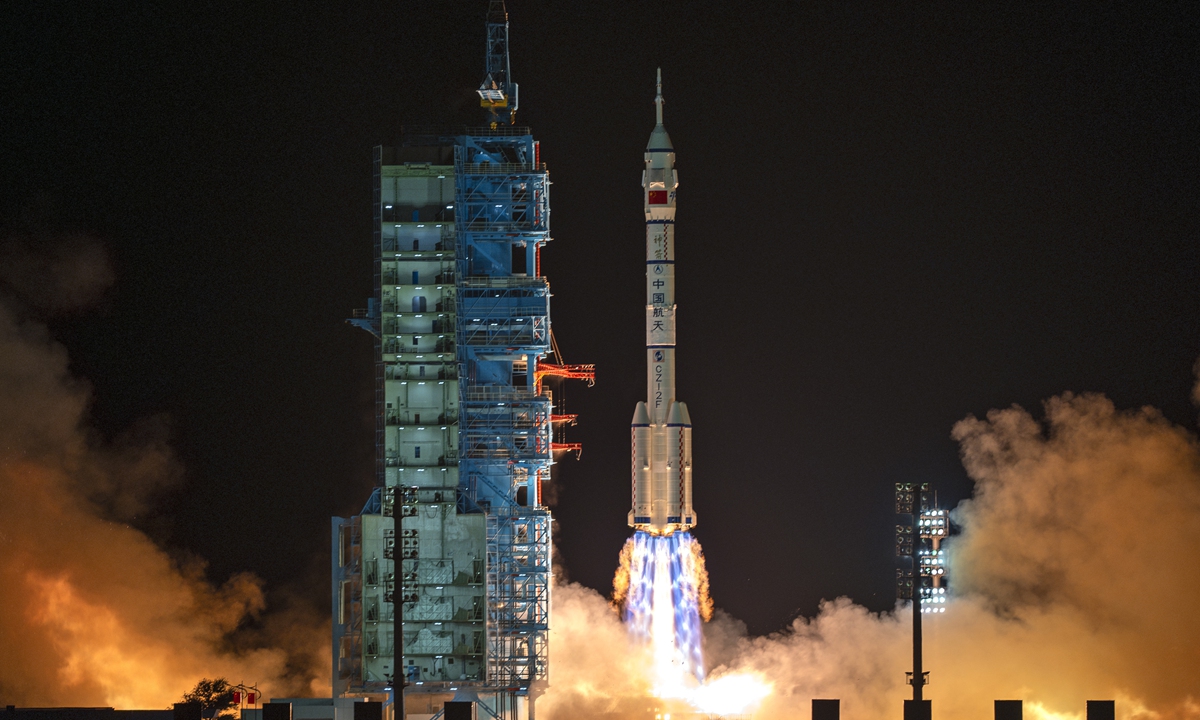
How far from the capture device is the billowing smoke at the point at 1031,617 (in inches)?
1699

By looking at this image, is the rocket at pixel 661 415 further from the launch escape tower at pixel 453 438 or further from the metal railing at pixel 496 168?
the metal railing at pixel 496 168

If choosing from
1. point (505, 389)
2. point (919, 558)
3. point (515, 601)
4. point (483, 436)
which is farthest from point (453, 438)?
point (919, 558)

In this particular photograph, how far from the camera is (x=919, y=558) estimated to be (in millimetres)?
29578

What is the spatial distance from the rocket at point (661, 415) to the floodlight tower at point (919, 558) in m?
5.76

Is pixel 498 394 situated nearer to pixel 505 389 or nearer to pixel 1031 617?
pixel 505 389

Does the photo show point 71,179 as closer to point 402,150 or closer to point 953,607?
point 402,150

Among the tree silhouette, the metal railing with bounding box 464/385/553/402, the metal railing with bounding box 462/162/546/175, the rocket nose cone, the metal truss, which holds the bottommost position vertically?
the tree silhouette

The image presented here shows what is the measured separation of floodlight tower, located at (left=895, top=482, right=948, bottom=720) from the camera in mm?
28784

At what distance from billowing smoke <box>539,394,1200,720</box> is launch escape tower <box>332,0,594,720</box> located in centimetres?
410

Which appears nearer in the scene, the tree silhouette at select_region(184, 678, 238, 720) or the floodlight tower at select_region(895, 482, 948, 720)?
the floodlight tower at select_region(895, 482, 948, 720)

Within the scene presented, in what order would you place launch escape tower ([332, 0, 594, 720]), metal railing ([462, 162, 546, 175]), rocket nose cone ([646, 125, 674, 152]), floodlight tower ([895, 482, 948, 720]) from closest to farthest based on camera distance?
floodlight tower ([895, 482, 948, 720]) → launch escape tower ([332, 0, 594, 720]) → metal railing ([462, 162, 546, 175]) → rocket nose cone ([646, 125, 674, 152])

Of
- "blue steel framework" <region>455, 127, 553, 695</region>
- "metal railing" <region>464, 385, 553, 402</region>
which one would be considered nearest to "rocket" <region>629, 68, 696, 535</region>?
"blue steel framework" <region>455, 127, 553, 695</region>

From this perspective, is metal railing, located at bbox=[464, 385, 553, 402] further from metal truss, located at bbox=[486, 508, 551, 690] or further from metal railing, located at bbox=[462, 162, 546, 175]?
metal railing, located at bbox=[462, 162, 546, 175]

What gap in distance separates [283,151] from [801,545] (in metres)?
18.5
